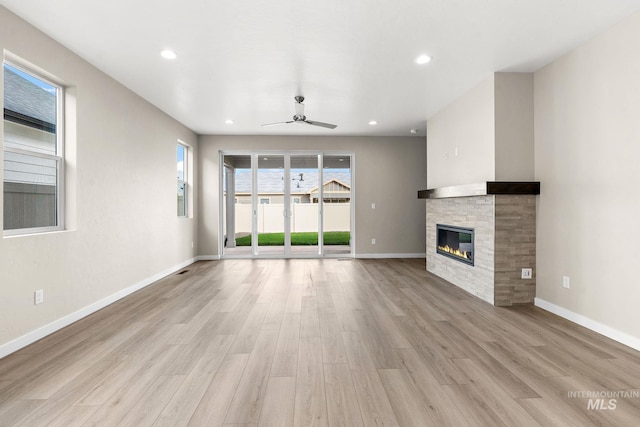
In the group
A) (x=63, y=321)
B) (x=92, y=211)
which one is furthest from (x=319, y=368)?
(x=92, y=211)

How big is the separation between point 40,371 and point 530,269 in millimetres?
4588

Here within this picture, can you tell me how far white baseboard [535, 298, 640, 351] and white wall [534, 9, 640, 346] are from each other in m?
0.03

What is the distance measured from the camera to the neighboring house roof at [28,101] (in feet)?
8.46

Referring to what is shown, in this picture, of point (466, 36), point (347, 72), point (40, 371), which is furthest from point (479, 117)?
point (40, 371)

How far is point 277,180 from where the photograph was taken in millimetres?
7012

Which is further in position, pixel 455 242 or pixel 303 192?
pixel 303 192

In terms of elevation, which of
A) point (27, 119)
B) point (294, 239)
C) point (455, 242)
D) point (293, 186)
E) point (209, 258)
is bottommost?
point (209, 258)

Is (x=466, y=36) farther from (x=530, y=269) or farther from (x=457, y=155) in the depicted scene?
(x=530, y=269)

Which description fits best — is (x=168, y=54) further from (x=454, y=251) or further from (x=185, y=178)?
(x=454, y=251)

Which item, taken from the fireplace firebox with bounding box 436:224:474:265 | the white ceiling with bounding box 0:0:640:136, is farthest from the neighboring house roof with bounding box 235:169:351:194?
the fireplace firebox with bounding box 436:224:474:265

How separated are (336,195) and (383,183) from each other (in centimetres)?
108

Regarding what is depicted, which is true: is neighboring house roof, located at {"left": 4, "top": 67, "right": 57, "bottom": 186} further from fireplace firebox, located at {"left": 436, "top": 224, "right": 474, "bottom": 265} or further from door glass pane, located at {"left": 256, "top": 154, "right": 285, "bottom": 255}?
fireplace firebox, located at {"left": 436, "top": 224, "right": 474, "bottom": 265}

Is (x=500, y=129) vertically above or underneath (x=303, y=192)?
above

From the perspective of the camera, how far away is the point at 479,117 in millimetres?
3932
